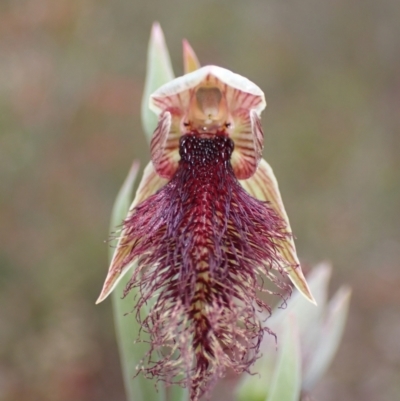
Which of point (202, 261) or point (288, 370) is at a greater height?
point (202, 261)

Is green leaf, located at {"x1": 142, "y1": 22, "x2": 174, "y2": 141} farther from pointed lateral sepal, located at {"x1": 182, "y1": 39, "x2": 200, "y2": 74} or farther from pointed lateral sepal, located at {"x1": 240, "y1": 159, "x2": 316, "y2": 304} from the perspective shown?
pointed lateral sepal, located at {"x1": 240, "y1": 159, "x2": 316, "y2": 304}

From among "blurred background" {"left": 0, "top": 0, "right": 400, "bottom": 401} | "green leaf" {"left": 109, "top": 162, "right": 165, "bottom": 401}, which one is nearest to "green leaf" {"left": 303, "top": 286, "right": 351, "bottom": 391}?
"green leaf" {"left": 109, "top": 162, "right": 165, "bottom": 401}

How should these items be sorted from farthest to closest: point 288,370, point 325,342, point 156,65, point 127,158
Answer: point 127,158
point 325,342
point 156,65
point 288,370

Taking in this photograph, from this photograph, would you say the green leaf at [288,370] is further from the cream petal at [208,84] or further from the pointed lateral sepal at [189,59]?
the pointed lateral sepal at [189,59]

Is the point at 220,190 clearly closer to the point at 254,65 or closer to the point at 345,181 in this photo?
the point at 345,181

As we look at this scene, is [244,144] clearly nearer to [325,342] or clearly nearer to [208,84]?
[208,84]

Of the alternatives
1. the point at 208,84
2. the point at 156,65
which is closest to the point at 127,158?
the point at 156,65

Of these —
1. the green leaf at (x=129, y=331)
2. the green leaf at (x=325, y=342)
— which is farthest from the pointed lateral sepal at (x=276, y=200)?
the green leaf at (x=325, y=342)
